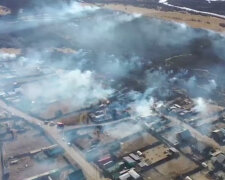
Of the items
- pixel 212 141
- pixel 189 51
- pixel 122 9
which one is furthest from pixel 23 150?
pixel 122 9

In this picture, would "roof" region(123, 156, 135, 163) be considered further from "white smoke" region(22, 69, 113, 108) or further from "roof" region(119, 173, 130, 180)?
"white smoke" region(22, 69, 113, 108)

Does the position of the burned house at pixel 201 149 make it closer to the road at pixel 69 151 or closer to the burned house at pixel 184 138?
the burned house at pixel 184 138

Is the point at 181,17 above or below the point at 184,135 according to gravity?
above

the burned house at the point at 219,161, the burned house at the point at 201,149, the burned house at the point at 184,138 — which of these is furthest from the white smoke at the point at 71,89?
the burned house at the point at 219,161

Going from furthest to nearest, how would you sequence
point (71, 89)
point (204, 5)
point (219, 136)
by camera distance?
1. point (204, 5)
2. point (71, 89)
3. point (219, 136)

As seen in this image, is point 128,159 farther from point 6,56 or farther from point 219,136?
point 6,56

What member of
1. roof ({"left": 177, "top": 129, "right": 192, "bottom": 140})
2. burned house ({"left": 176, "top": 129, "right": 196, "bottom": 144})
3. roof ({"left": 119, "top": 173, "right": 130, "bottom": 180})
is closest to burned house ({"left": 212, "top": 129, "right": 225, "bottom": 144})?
burned house ({"left": 176, "top": 129, "right": 196, "bottom": 144})

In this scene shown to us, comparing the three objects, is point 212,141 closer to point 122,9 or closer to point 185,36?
point 185,36

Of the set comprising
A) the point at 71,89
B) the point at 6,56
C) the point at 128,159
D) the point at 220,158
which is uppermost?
the point at 220,158

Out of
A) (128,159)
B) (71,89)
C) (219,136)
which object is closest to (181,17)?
(71,89)
